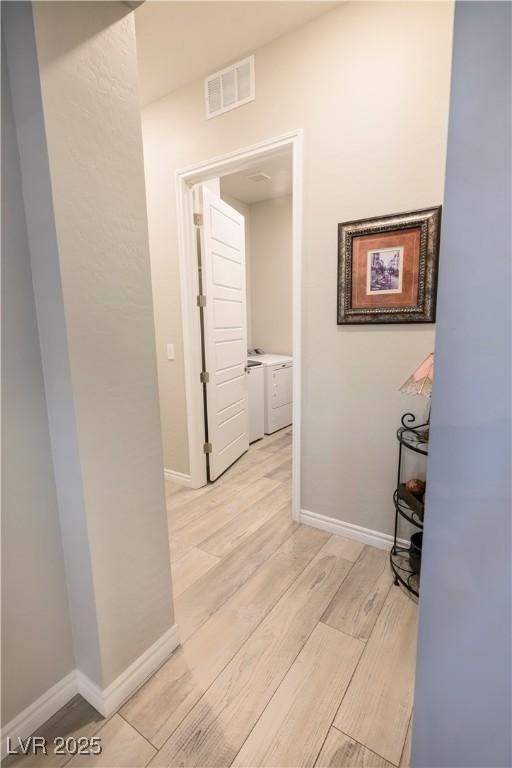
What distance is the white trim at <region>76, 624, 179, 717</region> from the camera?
1.16m

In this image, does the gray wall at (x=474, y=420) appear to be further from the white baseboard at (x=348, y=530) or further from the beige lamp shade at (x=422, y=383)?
the white baseboard at (x=348, y=530)

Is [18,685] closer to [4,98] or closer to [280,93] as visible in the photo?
[4,98]

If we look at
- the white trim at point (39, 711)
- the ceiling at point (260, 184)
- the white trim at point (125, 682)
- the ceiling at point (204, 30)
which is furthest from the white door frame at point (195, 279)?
the white trim at point (39, 711)

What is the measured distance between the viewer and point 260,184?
3.95 metres

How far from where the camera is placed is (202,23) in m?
1.75

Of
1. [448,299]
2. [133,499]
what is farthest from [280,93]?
[133,499]

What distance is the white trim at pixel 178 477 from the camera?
2773 millimetres

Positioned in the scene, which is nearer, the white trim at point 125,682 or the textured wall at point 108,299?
the textured wall at point 108,299

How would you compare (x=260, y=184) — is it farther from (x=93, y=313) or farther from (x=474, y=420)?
(x=474, y=420)

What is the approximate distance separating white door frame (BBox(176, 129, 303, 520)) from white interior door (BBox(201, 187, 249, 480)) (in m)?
0.09

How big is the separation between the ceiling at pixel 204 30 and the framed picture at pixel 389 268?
1.06 m

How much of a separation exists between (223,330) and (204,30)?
1.77 meters

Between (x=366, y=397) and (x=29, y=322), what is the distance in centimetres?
160

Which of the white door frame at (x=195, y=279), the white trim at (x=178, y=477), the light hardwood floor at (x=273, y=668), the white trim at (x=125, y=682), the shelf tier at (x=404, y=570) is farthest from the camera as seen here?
the white trim at (x=178, y=477)
